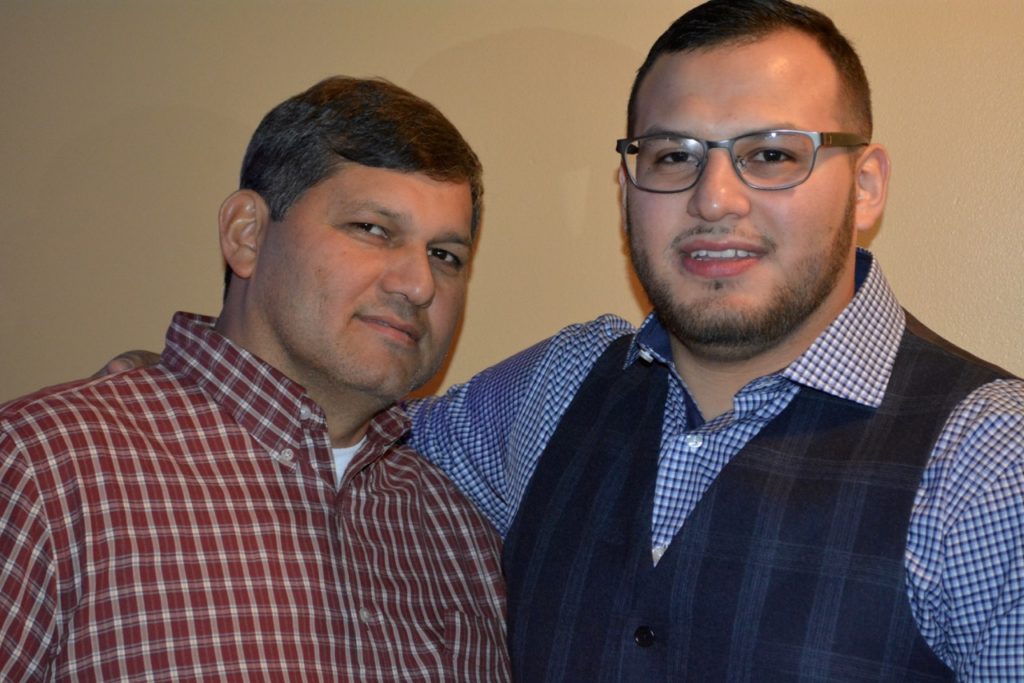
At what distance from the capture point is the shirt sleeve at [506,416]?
192 centimetres

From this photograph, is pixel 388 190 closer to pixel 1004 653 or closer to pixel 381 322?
pixel 381 322

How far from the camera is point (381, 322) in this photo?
1.85 m

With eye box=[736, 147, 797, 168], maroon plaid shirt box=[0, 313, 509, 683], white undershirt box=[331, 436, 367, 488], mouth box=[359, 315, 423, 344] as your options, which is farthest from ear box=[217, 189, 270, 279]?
eye box=[736, 147, 797, 168]

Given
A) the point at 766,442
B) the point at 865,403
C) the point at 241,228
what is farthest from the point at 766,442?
the point at 241,228

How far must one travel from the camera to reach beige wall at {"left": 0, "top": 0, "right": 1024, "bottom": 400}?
1.96 m

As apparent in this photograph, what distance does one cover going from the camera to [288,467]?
1.78 metres

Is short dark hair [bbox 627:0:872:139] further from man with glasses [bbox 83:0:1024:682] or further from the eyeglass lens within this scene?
the eyeglass lens

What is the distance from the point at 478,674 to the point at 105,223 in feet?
4.39

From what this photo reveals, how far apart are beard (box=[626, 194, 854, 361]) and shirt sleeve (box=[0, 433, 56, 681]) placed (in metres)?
0.92

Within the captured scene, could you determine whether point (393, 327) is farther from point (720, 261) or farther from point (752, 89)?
point (752, 89)

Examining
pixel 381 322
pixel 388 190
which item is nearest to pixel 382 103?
pixel 388 190

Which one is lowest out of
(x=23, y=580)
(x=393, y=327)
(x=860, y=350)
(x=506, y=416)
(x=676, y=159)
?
(x=23, y=580)

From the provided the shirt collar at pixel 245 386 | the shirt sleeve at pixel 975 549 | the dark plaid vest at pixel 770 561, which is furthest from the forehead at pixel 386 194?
the shirt sleeve at pixel 975 549

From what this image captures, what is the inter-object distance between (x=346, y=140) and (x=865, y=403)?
905 mm
